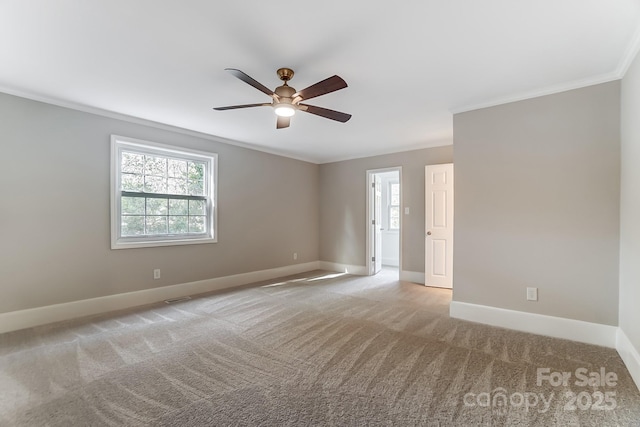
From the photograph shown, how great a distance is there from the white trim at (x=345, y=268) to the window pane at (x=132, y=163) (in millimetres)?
3986

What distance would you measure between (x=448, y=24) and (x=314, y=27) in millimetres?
890

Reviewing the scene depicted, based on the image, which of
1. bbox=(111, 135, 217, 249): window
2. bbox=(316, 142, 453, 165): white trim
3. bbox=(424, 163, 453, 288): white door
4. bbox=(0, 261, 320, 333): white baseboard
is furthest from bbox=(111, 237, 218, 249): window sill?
bbox=(424, 163, 453, 288): white door

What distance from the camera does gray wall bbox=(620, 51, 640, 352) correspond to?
83.9 inches

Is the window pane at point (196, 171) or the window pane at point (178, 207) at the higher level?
the window pane at point (196, 171)

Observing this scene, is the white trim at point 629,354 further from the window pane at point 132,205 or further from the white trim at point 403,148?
the window pane at point 132,205

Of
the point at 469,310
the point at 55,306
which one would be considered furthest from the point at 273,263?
the point at 469,310

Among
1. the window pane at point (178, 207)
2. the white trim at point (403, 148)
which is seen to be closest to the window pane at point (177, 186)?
the window pane at point (178, 207)

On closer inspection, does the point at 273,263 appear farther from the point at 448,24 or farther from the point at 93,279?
the point at 448,24

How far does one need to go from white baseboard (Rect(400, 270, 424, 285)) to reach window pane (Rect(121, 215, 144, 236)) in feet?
14.1

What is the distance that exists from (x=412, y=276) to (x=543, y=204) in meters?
2.71

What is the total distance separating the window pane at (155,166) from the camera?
13.1 feet

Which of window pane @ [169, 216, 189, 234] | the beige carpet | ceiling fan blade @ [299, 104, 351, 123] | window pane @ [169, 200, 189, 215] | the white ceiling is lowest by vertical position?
the beige carpet

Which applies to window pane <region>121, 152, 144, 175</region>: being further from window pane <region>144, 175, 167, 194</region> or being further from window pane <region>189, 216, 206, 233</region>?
window pane <region>189, 216, 206, 233</region>

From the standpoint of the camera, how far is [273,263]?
5.56 m
